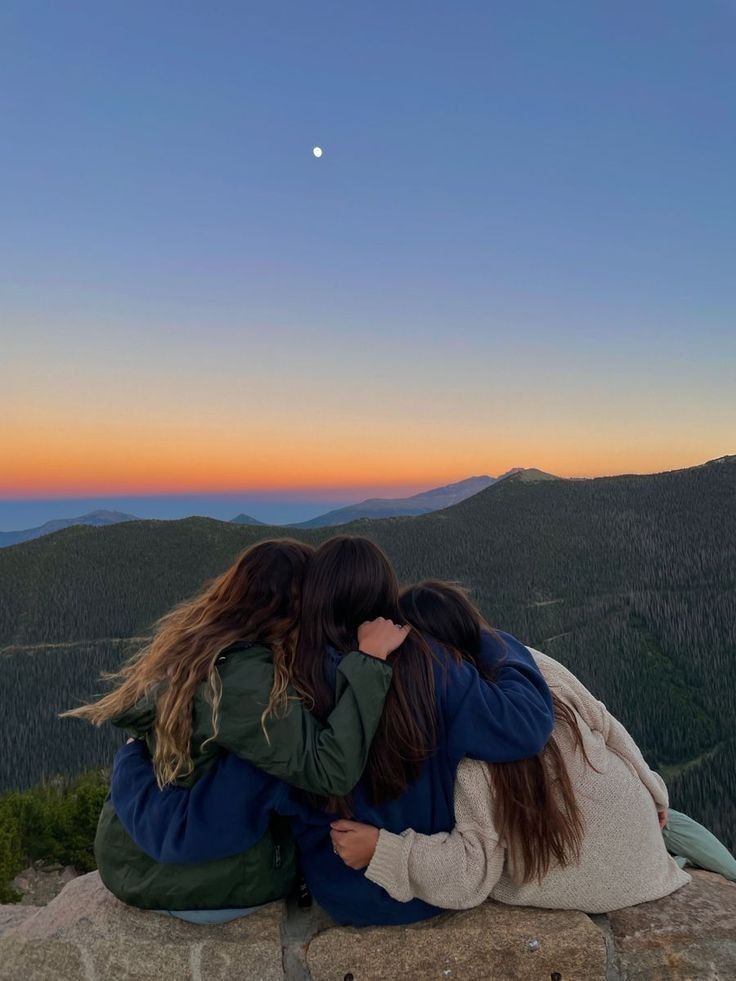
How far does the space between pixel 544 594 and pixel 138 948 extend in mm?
59345

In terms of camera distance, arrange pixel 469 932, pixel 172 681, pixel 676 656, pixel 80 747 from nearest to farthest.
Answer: pixel 172 681
pixel 469 932
pixel 80 747
pixel 676 656

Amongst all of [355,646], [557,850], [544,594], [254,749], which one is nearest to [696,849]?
[557,850]

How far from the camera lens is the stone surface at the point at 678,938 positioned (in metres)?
3.93

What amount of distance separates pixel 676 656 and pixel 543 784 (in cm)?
4493

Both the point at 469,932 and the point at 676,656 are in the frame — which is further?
the point at 676,656

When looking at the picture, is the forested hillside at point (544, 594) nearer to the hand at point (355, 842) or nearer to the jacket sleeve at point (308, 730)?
the hand at point (355, 842)

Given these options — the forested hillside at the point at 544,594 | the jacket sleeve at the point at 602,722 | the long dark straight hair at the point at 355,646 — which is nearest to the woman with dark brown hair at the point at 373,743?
the long dark straight hair at the point at 355,646

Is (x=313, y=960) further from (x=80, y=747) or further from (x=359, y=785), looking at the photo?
(x=80, y=747)

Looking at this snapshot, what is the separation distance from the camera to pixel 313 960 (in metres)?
4.07

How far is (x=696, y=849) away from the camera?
5.07 meters

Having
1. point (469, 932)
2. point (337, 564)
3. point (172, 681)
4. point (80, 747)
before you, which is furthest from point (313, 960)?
point (80, 747)

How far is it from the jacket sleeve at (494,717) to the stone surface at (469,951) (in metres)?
1.06

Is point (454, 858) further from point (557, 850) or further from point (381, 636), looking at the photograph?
point (381, 636)

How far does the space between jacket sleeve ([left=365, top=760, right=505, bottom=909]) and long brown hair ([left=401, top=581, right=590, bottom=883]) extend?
3.5 inches
